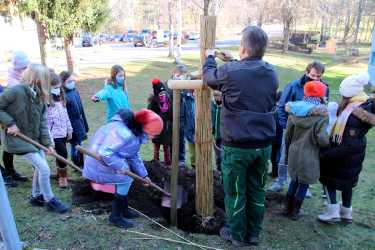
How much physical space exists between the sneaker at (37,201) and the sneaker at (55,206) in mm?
169

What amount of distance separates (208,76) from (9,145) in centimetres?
220

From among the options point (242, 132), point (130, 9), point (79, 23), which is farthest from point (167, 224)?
point (130, 9)

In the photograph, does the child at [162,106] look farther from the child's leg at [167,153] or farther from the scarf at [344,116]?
the scarf at [344,116]

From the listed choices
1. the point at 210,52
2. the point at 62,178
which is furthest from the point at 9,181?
the point at 210,52

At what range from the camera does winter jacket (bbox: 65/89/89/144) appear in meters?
4.97

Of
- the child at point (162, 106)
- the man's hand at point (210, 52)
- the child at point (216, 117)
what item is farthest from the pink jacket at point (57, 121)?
the man's hand at point (210, 52)

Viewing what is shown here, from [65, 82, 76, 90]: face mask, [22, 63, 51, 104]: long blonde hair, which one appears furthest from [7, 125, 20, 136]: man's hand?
[65, 82, 76, 90]: face mask

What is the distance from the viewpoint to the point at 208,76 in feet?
9.86

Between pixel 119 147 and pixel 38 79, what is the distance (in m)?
1.17

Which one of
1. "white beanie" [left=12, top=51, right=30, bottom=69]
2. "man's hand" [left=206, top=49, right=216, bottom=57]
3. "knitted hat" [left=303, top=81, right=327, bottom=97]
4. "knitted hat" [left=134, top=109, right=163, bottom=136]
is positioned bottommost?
"knitted hat" [left=134, top=109, right=163, bottom=136]

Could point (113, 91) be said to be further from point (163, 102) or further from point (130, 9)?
point (130, 9)

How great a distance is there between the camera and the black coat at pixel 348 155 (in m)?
3.81

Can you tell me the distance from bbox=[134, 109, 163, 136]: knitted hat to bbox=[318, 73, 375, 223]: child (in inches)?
73.6

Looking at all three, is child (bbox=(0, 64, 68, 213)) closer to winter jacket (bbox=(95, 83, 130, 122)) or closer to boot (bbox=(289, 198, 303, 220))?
winter jacket (bbox=(95, 83, 130, 122))
